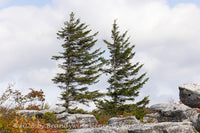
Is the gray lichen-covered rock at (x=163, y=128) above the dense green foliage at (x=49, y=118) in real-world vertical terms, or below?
below

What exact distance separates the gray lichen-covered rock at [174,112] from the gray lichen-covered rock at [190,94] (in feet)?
24.1

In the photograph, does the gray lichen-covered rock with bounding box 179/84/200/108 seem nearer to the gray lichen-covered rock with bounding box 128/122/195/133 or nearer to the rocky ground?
the rocky ground

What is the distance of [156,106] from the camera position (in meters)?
17.8

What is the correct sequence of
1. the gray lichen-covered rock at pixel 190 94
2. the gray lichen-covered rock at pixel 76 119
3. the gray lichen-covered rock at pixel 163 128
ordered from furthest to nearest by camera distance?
the gray lichen-covered rock at pixel 76 119, the gray lichen-covered rock at pixel 190 94, the gray lichen-covered rock at pixel 163 128

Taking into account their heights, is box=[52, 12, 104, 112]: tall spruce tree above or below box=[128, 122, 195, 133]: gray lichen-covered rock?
above

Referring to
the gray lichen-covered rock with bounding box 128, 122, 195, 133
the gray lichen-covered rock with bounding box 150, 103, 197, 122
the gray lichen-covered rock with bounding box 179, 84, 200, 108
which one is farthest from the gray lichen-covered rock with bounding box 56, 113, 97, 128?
the gray lichen-covered rock with bounding box 179, 84, 200, 108

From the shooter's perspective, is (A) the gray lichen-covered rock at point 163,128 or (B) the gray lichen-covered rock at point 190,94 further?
(B) the gray lichen-covered rock at point 190,94

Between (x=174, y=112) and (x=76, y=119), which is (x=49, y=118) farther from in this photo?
(x=174, y=112)

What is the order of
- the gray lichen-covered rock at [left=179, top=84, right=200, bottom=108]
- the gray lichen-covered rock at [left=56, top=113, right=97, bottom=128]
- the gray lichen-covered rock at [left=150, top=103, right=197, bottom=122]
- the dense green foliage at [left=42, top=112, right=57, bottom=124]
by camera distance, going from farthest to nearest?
the gray lichen-covered rock at [left=56, top=113, right=97, bottom=128] < the gray lichen-covered rock at [left=150, top=103, right=197, bottom=122] < the dense green foliage at [left=42, top=112, right=57, bottom=124] < the gray lichen-covered rock at [left=179, top=84, right=200, bottom=108]

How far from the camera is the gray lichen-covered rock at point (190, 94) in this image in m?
8.41

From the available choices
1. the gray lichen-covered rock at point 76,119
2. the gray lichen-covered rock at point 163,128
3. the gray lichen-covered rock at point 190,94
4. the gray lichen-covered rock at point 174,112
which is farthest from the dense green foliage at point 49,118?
the gray lichen-covered rock at point 190,94

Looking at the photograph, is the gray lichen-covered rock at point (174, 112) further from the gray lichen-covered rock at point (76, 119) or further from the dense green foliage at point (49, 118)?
the dense green foliage at point (49, 118)

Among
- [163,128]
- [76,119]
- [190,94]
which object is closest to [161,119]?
[76,119]

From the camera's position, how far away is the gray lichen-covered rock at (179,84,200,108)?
841 cm
